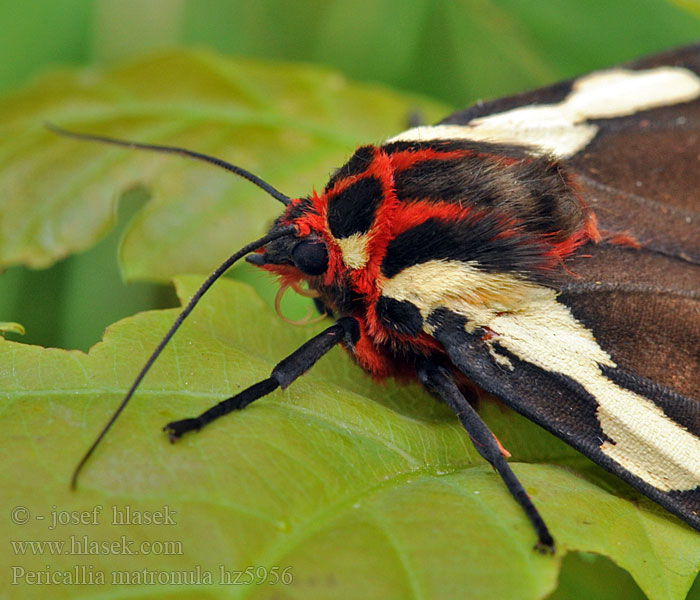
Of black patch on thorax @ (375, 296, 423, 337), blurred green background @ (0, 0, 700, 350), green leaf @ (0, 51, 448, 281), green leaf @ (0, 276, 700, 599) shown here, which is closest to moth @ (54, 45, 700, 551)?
black patch on thorax @ (375, 296, 423, 337)

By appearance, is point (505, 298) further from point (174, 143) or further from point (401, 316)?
point (174, 143)

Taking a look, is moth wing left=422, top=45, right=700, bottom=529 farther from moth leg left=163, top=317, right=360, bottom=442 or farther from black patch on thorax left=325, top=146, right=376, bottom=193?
black patch on thorax left=325, top=146, right=376, bottom=193

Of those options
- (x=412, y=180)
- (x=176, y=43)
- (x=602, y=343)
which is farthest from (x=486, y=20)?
(x=602, y=343)

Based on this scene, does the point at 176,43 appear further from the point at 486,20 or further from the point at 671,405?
the point at 671,405

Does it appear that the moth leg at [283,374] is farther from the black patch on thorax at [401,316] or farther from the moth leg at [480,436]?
the moth leg at [480,436]

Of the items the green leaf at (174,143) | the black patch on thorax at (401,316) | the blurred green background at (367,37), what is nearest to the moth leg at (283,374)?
the black patch on thorax at (401,316)

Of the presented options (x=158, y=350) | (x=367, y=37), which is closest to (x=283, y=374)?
(x=158, y=350)
